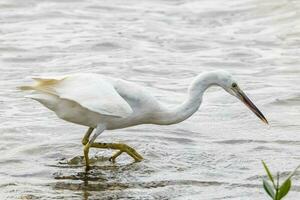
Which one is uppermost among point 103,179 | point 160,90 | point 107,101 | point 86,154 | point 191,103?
point 107,101

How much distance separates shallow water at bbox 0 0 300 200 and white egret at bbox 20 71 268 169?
0.42m

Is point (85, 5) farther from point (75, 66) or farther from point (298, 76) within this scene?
point (298, 76)

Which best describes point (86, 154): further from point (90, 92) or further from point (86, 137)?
point (90, 92)

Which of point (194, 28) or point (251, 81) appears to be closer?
point (251, 81)

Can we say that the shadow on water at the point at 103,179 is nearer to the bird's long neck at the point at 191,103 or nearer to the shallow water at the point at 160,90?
the shallow water at the point at 160,90

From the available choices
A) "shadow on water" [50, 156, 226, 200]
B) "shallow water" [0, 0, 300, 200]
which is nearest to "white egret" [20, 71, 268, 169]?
"shadow on water" [50, 156, 226, 200]

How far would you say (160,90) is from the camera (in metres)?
11.3

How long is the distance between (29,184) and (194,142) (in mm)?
2144

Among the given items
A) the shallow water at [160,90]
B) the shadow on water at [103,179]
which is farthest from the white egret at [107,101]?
the shallow water at [160,90]

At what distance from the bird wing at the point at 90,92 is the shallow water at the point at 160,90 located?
62 centimetres

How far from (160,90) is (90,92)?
146 inches

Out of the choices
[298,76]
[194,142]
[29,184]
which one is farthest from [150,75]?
[29,184]

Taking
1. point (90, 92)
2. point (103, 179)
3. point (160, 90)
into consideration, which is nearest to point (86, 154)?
point (103, 179)

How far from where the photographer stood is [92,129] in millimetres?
8281
